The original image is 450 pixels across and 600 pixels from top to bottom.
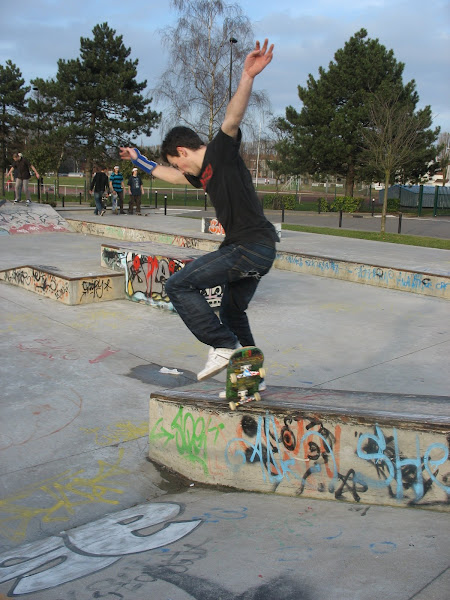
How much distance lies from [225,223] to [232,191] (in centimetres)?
22

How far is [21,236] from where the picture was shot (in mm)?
16828

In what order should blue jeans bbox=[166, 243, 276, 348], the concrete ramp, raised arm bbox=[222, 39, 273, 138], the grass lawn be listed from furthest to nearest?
the concrete ramp
the grass lawn
blue jeans bbox=[166, 243, 276, 348]
raised arm bbox=[222, 39, 273, 138]

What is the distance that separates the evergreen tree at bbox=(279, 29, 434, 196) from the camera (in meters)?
33.2

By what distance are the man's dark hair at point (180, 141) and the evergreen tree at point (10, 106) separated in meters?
36.8

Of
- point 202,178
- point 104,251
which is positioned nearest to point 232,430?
point 202,178

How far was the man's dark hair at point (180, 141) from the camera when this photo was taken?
3.17 m

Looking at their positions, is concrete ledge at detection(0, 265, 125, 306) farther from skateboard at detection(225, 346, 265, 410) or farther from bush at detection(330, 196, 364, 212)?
bush at detection(330, 196, 364, 212)

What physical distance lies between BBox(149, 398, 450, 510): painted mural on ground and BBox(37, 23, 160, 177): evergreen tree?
105 ft

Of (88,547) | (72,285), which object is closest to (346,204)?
(72,285)

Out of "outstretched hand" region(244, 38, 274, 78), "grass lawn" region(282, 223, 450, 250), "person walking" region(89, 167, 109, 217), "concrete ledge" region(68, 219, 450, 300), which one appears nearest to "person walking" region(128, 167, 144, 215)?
"person walking" region(89, 167, 109, 217)

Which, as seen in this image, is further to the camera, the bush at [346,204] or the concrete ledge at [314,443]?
the bush at [346,204]

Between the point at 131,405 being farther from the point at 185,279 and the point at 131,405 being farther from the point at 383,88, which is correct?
the point at 383,88

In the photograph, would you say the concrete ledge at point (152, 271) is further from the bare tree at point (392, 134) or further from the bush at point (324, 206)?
the bush at point (324, 206)

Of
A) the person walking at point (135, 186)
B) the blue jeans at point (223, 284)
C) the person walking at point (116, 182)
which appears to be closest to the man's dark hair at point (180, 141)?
the blue jeans at point (223, 284)
